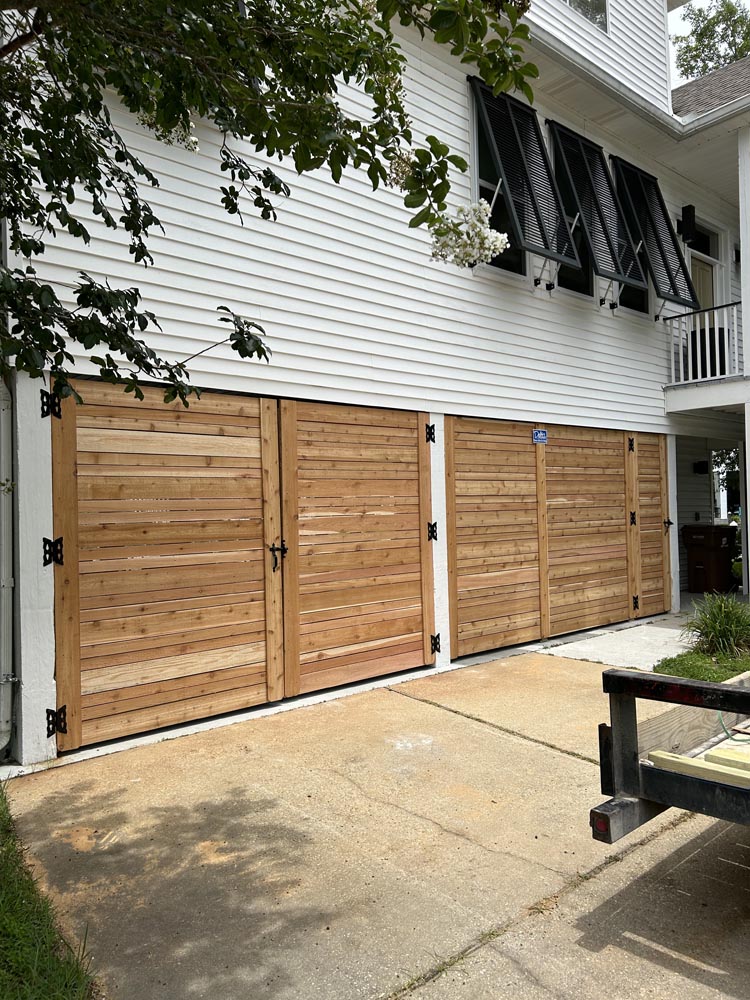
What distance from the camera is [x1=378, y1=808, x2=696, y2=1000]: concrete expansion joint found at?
6.95 ft

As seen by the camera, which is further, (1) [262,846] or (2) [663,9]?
(2) [663,9]

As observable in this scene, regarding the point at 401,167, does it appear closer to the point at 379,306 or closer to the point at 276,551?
the point at 276,551

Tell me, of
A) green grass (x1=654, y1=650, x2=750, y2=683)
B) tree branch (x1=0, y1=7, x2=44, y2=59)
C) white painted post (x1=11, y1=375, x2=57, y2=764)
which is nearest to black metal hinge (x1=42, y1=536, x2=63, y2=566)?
white painted post (x1=11, y1=375, x2=57, y2=764)

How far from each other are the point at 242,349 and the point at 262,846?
2.12m

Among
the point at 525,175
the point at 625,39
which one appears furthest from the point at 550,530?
the point at 625,39

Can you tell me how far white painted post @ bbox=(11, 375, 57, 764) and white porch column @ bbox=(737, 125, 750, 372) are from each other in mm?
7846

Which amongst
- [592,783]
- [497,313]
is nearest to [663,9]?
[497,313]

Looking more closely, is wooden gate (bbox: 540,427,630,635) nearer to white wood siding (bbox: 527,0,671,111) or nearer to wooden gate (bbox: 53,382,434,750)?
wooden gate (bbox: 53,382,434,750)

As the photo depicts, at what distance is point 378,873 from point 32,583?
2518 millimetres

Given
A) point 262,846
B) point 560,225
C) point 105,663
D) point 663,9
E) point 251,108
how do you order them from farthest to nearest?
point 663,9
point 560,225
point 105,663
point 262,846
point 251,108

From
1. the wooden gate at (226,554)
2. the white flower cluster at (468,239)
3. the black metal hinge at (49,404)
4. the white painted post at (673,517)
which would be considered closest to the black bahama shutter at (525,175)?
the wooden gate at (226,554)

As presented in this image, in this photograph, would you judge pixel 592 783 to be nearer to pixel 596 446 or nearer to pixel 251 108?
pixel 251 108

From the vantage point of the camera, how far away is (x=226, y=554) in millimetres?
4875

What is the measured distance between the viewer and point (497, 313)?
22.8 ft
